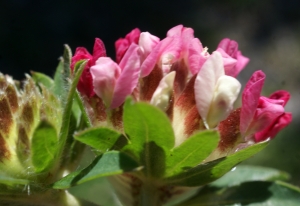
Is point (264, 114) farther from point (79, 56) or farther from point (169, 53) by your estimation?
point (79, 56)

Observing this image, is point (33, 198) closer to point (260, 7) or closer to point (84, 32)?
point (84, 32)

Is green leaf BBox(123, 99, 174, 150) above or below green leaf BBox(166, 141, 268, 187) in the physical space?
above

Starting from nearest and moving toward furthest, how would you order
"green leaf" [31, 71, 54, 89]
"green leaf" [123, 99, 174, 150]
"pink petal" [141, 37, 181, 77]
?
1. "green leaf" [123, 99, 174, 150]
2. "pink petal" [141, 37, 181, 77]
3. "green leaf" [31, 71, 54, 89]

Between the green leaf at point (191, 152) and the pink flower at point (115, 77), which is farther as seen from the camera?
the pink flower at point (115, 77)

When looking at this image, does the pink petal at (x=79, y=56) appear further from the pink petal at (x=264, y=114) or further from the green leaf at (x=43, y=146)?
the pink petal at (x=264, y=114)

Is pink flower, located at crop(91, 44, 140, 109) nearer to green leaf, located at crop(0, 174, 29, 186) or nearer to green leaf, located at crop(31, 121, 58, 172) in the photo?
green leaf, located at crop(31, 121, 58, 172)

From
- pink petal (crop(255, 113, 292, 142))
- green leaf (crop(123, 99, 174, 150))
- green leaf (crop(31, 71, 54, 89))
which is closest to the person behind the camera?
green leaf (crop(123, 99, 174, 150))

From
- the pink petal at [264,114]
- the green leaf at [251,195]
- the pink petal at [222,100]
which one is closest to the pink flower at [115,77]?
the pink petal at [222,100]

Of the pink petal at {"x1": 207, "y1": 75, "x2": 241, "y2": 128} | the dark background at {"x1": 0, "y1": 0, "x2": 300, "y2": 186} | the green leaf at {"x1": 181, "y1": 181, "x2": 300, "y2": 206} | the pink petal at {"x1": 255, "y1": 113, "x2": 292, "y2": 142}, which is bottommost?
the green leaf at {"x1": 181, "y1": 181, "x2": 300, "y2": 206}

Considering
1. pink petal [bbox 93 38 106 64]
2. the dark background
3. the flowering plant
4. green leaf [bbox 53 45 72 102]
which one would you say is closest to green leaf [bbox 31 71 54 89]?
green leaf [bbox 53 45 72 102]
